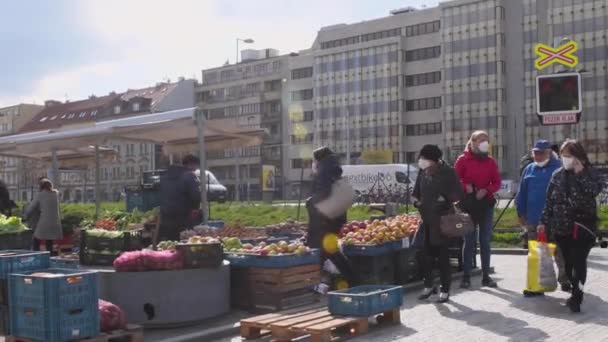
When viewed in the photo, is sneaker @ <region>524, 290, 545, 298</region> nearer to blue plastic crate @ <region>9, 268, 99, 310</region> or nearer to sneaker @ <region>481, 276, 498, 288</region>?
sneaker @ <region>481, 276, 498, 288</region>

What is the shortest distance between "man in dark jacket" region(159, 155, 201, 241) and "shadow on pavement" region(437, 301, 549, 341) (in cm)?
392

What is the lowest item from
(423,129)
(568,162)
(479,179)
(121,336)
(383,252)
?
(121,336)

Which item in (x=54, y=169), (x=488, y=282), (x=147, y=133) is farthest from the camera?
(x=54, y=169)

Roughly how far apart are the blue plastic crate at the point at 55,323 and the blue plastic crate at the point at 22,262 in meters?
0.64

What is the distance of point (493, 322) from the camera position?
7.96m

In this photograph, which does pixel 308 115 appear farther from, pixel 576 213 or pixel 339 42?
pixel 576 213

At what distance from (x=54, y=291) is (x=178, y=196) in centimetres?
473

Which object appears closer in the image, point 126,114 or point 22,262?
point 22,262

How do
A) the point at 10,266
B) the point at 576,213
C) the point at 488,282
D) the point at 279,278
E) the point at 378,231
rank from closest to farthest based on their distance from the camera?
the point at 10,266
the point at 576,213
the point at 279,278
the point at 378,231
the point at 488,282

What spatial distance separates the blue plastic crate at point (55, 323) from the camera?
623 centimetres

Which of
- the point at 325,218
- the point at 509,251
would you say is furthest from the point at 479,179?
the point at 509,251

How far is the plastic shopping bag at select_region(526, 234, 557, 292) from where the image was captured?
29.2 feet

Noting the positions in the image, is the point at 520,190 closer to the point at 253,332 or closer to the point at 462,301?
the point at 462,301

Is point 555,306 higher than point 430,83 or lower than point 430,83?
lower
